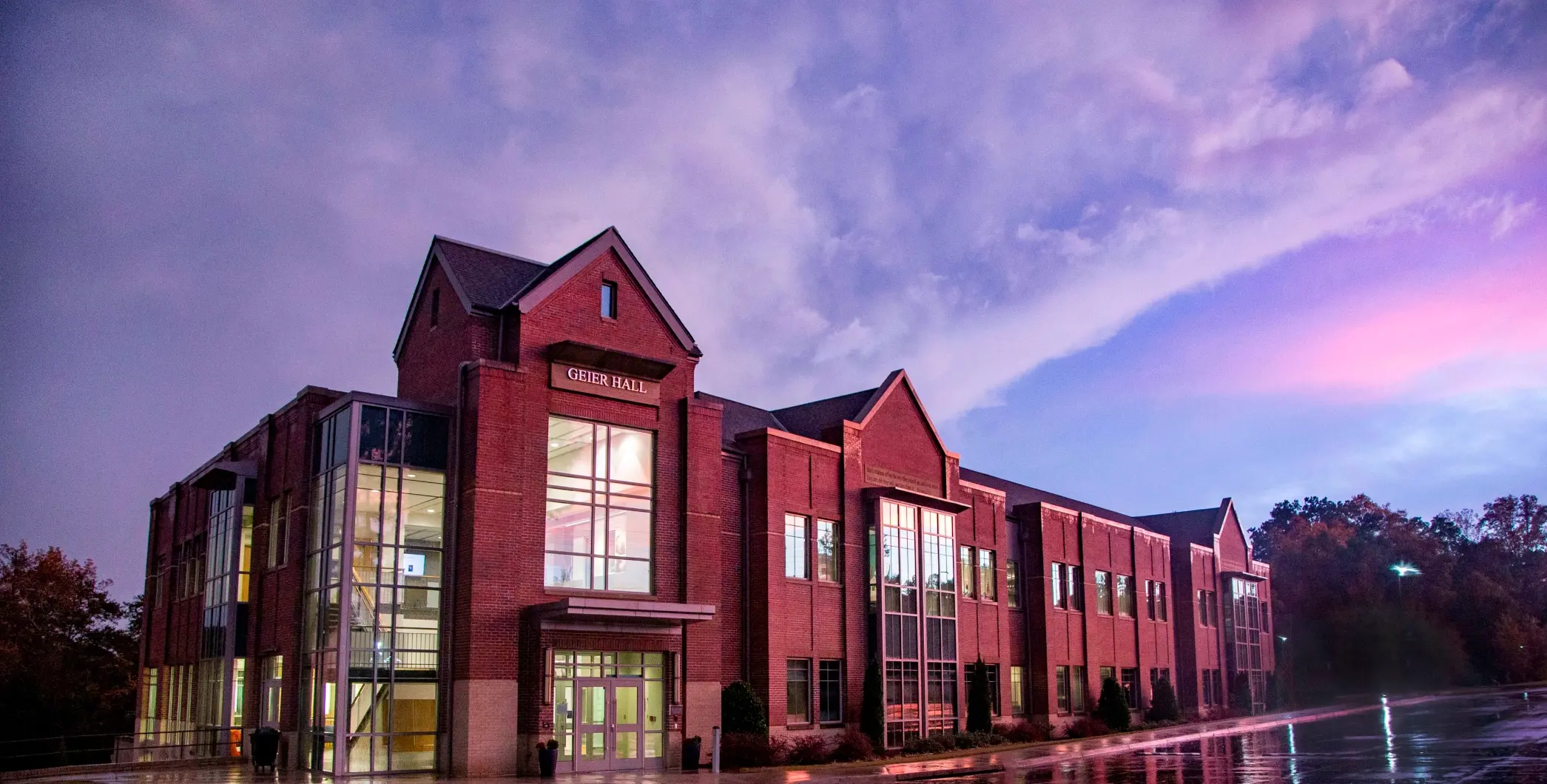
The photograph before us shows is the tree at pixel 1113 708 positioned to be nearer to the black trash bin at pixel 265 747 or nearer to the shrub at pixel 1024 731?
the shrub at pixel 1024 731

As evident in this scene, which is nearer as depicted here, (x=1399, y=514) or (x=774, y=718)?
(x=774, y=718)

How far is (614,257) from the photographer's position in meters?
33.0

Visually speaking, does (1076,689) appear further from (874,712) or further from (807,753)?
(807,753)

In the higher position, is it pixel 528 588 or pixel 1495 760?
pixel 528 588

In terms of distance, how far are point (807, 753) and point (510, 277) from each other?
14973mm

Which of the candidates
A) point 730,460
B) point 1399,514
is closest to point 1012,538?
point 730,460

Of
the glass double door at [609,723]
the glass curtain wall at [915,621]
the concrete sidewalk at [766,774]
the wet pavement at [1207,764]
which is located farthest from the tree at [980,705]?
the glass double door at [609,723]

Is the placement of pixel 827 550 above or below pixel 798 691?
above

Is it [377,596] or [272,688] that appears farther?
[272,688]

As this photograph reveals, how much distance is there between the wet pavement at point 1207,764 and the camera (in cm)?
2548

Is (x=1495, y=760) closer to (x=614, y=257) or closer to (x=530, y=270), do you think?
(x=614, y=257)

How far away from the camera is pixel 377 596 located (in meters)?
28.8

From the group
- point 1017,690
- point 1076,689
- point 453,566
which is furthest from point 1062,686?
point 453,566

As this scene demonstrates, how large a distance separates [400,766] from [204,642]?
39.6ft
